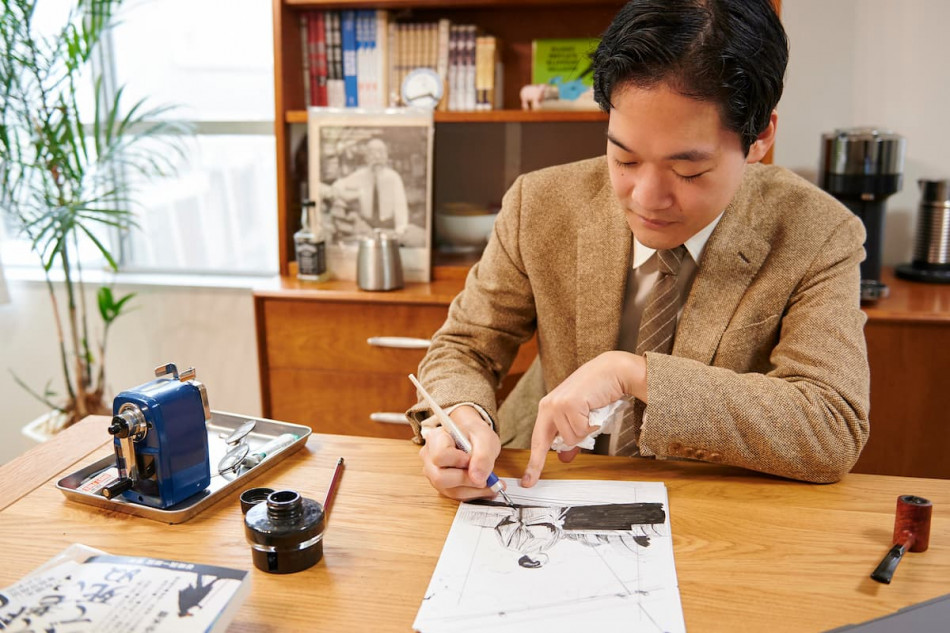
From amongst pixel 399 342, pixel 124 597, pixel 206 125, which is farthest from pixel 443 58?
pixel 124 597

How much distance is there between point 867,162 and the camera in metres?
2.09

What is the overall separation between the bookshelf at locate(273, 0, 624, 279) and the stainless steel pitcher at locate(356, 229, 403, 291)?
8.2 inches

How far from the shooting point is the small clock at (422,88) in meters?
2.41

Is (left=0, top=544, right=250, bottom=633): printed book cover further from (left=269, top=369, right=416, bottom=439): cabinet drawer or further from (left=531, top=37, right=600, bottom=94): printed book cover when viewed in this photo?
(left=531, top=37, right=600, bottom=94): printed book cover

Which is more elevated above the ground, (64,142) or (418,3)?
(418,3)

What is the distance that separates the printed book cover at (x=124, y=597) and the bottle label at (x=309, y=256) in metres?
1.59

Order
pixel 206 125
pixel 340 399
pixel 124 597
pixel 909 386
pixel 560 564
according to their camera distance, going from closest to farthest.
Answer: pixel 124 597 < pixel 560 564 < pixel 909 386 < pixel 340 399 < pixel 206 125

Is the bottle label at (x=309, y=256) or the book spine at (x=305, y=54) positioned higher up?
the book spine at (x=305, y=54)

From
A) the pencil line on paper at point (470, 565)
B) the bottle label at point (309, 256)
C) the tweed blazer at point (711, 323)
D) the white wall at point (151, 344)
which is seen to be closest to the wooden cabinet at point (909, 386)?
the tweed blazer at point (711, 323)

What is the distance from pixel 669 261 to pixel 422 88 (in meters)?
1.33

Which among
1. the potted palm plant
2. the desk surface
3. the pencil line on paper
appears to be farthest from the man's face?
the potted palm plant

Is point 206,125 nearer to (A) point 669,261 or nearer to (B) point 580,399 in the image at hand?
(A) point 669,261

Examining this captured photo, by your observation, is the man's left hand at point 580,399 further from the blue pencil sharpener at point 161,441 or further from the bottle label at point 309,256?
the bottle label at point 309,256

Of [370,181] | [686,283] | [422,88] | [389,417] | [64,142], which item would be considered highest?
[422,88]
